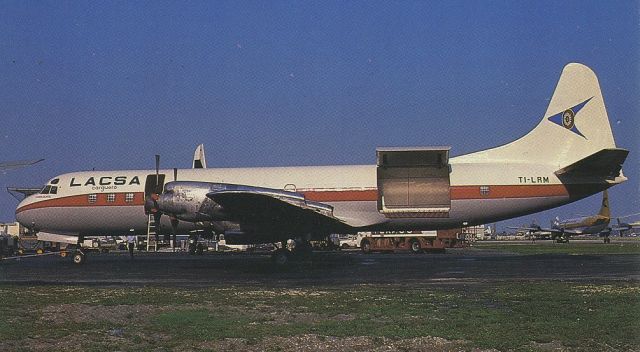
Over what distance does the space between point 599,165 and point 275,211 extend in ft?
39.6

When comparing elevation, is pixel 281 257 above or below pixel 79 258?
below

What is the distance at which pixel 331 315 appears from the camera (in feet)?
34.6

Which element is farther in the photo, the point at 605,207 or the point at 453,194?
the point at 605,207

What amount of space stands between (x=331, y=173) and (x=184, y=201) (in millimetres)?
6578

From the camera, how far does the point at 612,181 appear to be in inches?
919

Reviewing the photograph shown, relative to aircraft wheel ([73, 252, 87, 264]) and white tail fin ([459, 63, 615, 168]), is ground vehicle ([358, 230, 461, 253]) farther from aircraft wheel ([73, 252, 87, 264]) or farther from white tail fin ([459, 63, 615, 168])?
aircraft wheel ([73, 252, 87, 264])

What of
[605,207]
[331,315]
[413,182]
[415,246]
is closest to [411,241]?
[415,246]

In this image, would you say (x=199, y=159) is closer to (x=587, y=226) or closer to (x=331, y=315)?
(x=331, y=315)

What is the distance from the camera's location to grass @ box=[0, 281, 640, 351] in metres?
8.70

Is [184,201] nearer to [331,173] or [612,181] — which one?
[331,173]

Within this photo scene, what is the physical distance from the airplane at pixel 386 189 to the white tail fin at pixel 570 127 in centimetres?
4

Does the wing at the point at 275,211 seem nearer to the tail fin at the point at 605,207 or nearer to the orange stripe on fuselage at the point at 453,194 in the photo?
the orange stripe on fuselage at the point at 453,194

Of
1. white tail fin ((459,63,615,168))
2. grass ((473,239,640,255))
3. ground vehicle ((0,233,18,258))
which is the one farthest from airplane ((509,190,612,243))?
ground vehicle ((0,233,18,258))

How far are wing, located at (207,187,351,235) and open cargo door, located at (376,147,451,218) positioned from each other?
8.12ft
